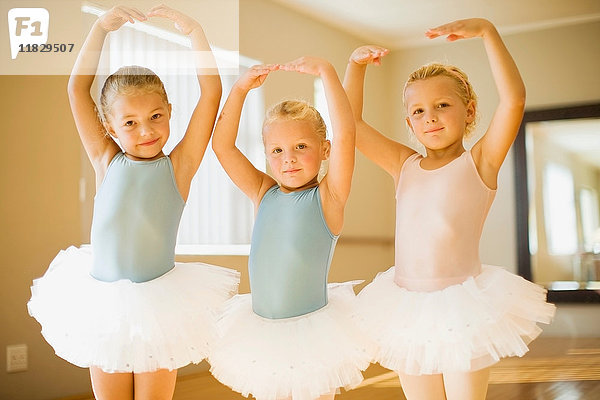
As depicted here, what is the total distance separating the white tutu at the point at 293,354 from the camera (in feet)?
5.11

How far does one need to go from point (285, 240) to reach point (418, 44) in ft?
17.0

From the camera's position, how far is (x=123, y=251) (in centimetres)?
171

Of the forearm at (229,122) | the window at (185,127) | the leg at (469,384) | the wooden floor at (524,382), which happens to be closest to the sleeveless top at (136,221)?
the forearm at (229,122)

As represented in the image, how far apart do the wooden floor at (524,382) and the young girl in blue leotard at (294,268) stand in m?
1.67

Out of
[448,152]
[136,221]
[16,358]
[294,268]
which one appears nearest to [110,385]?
[136,221]

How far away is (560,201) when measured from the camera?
5.77m

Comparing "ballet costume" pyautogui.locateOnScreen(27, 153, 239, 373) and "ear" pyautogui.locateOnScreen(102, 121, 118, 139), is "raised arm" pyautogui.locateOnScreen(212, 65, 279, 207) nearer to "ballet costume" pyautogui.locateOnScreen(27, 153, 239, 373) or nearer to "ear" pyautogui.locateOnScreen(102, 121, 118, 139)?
"ballet costume" pyautogui.locateOnScreen(27, 153, 239, 373)

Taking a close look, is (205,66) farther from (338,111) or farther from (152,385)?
(152,385)

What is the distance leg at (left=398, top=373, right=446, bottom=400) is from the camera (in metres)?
1.66

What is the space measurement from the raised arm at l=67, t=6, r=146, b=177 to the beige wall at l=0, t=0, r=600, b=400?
161 centimetres

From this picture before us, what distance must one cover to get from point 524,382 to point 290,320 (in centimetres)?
252

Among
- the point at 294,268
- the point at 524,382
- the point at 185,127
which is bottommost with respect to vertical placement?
the point at 524,382

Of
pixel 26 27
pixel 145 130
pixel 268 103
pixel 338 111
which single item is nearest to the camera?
pixel 338 111

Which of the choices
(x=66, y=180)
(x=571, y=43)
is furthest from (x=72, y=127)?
(x=571, y=43)
